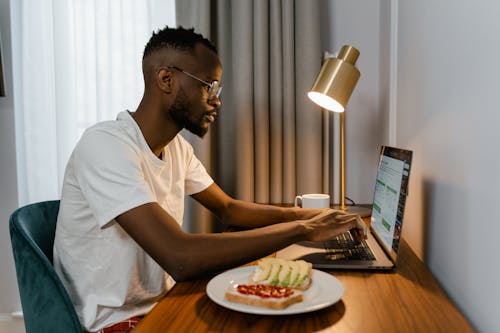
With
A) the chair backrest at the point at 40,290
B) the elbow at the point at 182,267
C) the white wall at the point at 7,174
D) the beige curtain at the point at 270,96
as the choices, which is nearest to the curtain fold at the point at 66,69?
the white wall at the point at 7,174

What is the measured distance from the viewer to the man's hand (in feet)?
3.79

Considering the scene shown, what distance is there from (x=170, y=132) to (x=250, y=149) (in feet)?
2.47

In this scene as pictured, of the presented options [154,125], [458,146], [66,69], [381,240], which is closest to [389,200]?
[381,240]

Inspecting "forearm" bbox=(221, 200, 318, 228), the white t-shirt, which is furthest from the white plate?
"forearm" bbox=(221, 200, 318, 228)

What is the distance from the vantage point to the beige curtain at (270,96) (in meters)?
2.00

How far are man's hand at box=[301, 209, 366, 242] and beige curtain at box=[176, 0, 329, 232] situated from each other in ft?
2.66

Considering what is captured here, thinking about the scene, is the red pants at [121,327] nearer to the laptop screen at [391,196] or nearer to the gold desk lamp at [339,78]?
the laptop screen at [391,196]

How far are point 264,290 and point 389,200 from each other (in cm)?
49

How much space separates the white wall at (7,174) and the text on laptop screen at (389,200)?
1.86m

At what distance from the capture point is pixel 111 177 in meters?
1.06

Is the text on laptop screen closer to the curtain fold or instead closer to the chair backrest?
the chair backrest

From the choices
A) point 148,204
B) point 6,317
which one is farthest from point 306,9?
point 6,317

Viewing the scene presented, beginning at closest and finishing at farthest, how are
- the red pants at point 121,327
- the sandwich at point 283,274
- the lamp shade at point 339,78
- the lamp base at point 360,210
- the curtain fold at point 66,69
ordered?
the sandwich at point 283,274 → the red pants at point 121,327 → the lamp shade at point 339,78 → the lamp base at point 360,210 → the curtain fold at point 66,69

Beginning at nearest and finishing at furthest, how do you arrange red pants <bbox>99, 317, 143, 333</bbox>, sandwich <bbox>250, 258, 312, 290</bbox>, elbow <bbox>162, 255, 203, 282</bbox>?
sandwich <bbox>250, 258, 312, 290</bbox> < elbow <bbox>162, 255, 203, 282</bbox> < red pants <bbox>99, 317, 143, 333</bbox>
